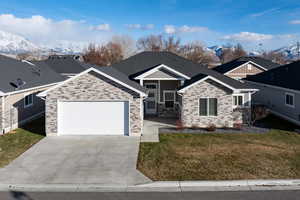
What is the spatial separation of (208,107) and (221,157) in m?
5.92

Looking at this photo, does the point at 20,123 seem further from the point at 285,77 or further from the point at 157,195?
the point at 285,77

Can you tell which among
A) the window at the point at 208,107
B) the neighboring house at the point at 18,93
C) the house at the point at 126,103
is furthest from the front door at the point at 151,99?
the neighboring house at the point at 18,93

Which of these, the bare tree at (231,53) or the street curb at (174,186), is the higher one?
the bare tree at (231,53)

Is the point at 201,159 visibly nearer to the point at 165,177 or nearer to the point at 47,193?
the point at 165,177

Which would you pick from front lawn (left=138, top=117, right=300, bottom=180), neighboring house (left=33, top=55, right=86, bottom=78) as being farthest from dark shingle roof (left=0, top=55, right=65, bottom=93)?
front lawn (left=138, top=117, right=300, bottom=180)

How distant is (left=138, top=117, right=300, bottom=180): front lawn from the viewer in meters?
8.91

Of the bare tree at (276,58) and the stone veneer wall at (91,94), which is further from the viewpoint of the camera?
the bare tree at (276,58)

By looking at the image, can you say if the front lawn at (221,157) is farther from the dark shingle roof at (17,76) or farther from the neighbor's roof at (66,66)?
the neighbor's roof at (66,66)

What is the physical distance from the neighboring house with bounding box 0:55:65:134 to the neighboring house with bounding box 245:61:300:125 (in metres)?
19.0

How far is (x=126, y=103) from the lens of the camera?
14328 millimetres

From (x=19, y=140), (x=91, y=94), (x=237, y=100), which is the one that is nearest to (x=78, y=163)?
(x=91, y=94)

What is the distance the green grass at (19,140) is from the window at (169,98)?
9.83 metres

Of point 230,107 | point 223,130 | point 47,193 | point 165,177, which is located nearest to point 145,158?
point 165,177

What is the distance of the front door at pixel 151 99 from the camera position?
20.5 m
